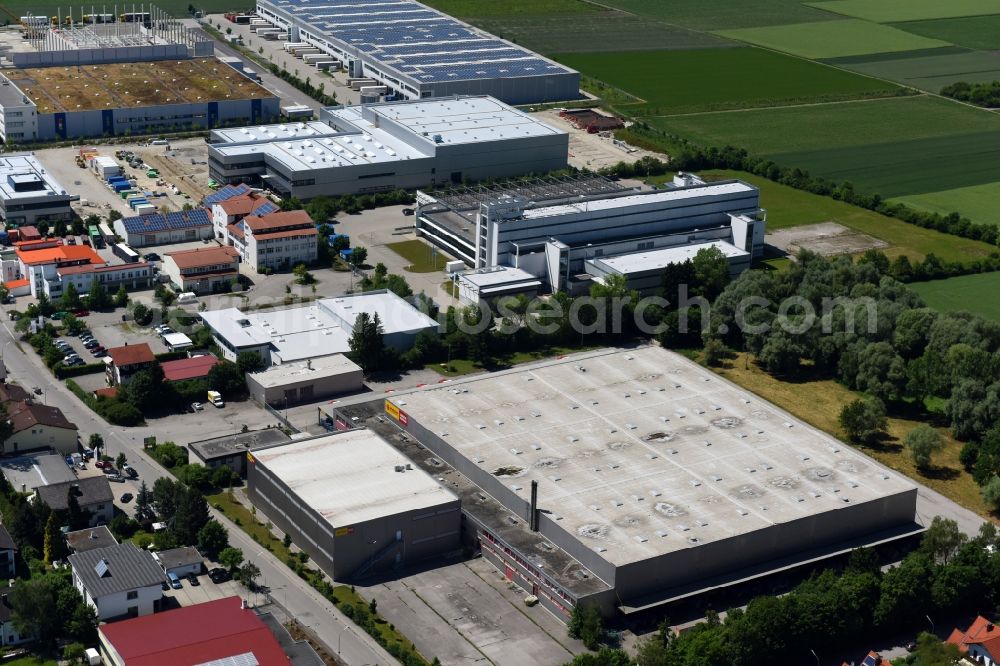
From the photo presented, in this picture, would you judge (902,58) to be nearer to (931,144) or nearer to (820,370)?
(931,144)

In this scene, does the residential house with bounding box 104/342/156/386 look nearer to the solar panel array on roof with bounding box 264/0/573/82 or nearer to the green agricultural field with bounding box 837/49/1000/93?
the solar panel array on roof with bounding box 264/0/573/82

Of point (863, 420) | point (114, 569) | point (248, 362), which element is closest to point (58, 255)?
point (248, 362)

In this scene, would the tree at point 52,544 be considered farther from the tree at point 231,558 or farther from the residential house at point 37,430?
the residential house at point 37,430

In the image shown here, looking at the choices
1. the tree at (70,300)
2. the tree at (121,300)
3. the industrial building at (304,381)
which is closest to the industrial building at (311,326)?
the industrial building at (304,381)

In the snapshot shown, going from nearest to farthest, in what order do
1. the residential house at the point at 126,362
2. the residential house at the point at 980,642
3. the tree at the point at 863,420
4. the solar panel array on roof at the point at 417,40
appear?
the residential house at the point at 980,642 → the tree at the point at 863,420 → the residential house at the point at 126,362 → the solar panel array on roof at the point at 417,40

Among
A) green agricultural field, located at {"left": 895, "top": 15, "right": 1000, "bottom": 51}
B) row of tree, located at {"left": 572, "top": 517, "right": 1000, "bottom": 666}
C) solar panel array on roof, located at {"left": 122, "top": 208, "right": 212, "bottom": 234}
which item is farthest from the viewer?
green agricultural field, located at {"left": 895, "top": 15, "right": 1000, "bottom": 51}

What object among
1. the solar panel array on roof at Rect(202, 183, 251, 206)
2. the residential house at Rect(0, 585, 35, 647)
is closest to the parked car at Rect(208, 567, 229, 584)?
the residential house at Rect(0, 585, 35, 647)

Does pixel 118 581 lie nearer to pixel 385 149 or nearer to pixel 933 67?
pixel 385 149
